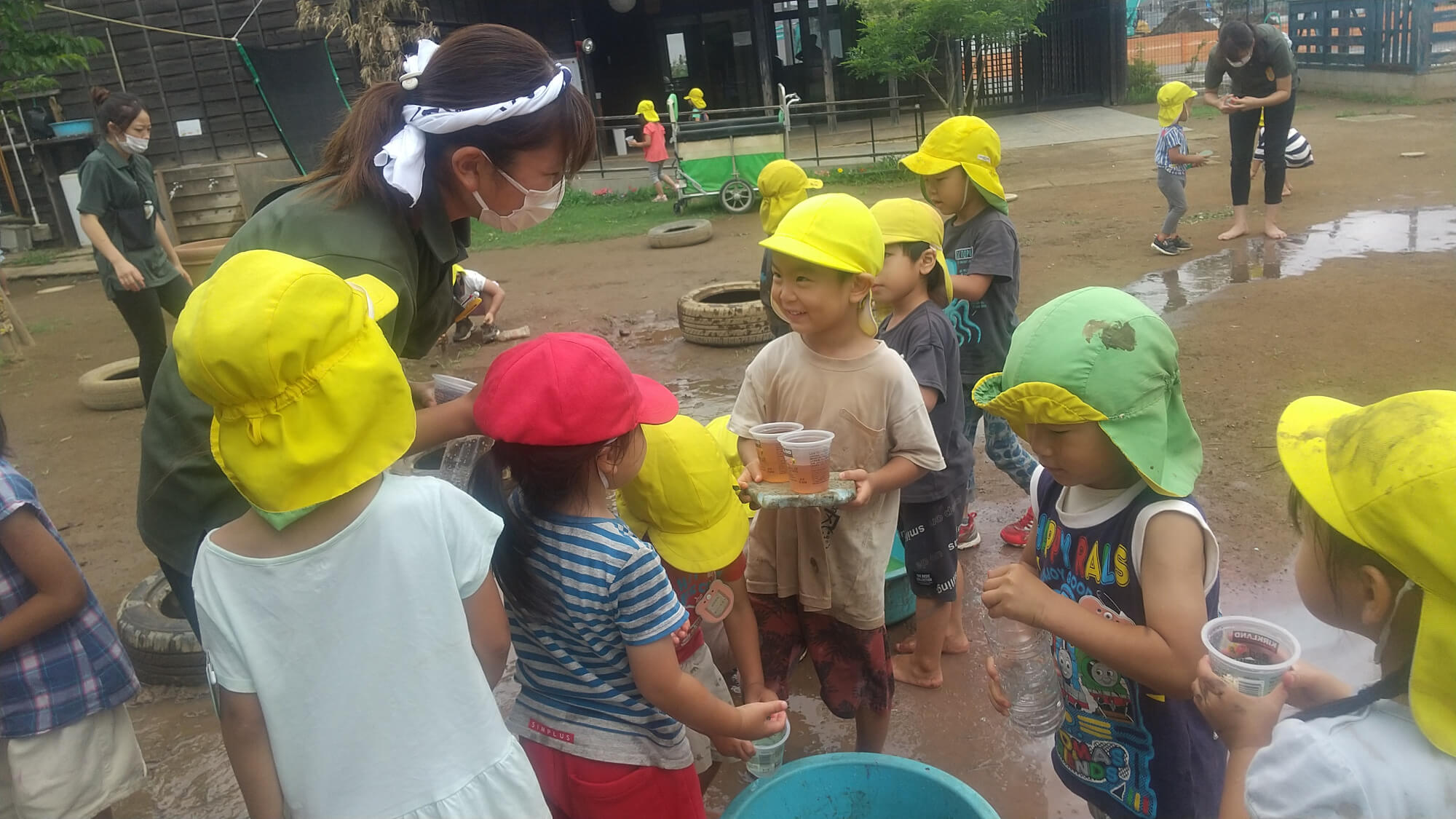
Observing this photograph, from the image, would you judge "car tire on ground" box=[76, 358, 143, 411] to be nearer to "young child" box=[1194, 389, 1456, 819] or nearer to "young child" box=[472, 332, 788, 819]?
"young child" box=[472, 332, 788, 819]

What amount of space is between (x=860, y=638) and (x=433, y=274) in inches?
57.6

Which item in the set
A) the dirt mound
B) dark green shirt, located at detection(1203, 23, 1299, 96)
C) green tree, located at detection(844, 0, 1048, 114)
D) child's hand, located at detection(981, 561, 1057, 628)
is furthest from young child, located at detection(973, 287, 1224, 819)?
the dirt mound

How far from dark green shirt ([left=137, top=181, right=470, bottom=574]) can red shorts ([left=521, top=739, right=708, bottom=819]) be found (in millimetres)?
834

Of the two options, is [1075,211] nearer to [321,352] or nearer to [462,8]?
[321,352]

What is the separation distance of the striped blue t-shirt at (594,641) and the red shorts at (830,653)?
27.7 inches

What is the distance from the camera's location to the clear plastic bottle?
2379 mm

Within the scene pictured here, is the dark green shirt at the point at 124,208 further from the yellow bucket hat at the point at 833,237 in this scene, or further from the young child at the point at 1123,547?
the young child at the point at 1123,547

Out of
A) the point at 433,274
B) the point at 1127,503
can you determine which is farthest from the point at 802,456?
the point at 433,274

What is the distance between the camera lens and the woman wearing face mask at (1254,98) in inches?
317

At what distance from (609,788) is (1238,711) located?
1150mm

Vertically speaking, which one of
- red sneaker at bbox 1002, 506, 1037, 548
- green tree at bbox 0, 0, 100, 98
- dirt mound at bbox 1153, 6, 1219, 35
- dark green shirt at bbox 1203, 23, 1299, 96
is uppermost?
green tree at bbox 0, 0, 100, 98

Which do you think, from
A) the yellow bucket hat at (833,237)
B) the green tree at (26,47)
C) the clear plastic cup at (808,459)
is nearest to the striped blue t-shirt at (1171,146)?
the yellow bucket hat at (833,237)

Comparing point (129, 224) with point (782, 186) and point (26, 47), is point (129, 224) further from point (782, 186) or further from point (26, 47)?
point (26, 47)

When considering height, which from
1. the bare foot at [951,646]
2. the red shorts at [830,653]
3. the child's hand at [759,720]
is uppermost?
the child's hand at [759,720]
